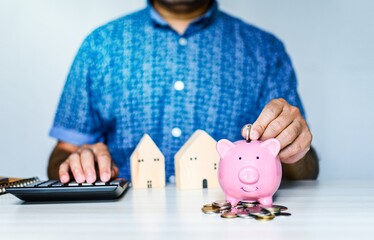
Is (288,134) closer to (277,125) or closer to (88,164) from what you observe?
(277,125)

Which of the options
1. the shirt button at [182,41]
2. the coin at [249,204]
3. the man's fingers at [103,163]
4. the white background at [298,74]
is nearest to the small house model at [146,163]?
the man's fingers at [103,163]

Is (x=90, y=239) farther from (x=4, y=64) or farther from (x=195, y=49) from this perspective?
(x=4, y=64)

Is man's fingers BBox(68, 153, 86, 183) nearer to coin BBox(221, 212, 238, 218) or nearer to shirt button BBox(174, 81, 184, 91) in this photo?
coin BBox(221, 212, 238, 218)

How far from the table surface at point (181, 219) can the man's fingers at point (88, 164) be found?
0.07 metres

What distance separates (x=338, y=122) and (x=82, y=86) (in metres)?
0.86

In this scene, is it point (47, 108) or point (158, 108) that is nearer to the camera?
point (158, 108)

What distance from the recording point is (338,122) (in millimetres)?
1734

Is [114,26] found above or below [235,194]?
above

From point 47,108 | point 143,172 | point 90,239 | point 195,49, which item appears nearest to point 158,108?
point 195,49

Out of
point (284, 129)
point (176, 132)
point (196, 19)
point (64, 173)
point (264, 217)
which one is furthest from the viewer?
point (196, 19)

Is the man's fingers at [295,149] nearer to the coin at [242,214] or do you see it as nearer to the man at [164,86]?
the coin at [242,214]

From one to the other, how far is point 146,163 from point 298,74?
92 cm

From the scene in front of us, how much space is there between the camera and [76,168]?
92cm

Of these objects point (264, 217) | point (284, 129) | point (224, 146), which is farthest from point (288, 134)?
point (264, 217)
